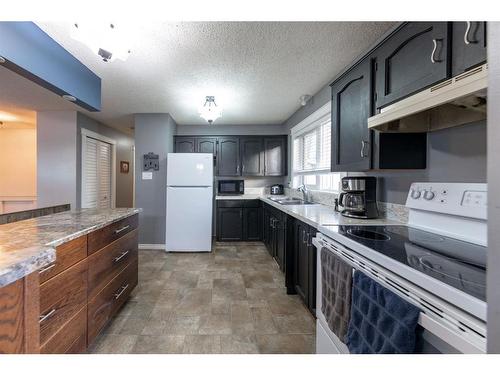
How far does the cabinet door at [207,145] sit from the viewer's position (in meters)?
4.49

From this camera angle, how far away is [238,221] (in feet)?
14.0

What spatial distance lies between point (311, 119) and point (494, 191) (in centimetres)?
290

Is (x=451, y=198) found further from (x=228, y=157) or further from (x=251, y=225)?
(x=228, y=157)

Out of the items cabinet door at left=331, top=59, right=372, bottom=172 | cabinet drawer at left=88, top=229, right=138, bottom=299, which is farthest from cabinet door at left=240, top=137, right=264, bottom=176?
cabinet drawer at left=88, top=229, right=138, bottom=299

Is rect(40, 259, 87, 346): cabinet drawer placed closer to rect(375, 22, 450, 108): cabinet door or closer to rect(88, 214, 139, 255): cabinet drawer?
rect(88, 214, 139, 255): cabinet drawer

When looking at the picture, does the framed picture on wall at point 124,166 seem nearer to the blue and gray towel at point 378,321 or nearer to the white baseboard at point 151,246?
the white baseboard at point 151,246

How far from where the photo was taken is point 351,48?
1924 mm

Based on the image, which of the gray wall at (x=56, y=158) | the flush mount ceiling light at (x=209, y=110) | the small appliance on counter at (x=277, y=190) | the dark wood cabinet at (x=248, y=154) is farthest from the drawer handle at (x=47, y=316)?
the small appliance on counter at (x=277, y=190)

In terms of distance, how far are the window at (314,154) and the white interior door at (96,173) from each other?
148 inches

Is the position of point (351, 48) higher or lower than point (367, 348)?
higher

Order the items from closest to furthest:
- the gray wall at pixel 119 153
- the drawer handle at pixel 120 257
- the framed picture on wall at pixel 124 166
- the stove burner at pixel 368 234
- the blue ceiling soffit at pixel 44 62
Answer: the stove burner at pixel 368 234
the blue ceiling soffit at pixel 44 62
the drawer handle at pixel 120 257
the gray wall at pixel 119 153
the framed picture on wall at pixel 124 166
